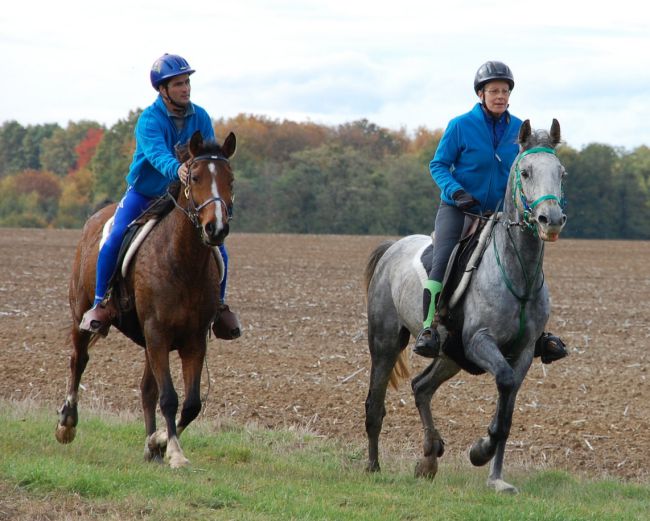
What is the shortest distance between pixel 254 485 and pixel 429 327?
189cm

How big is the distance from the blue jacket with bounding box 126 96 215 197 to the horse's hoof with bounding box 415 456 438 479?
120 inches

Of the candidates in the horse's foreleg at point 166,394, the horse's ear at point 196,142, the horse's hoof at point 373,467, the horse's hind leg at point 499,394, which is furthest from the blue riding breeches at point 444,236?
the horse's foreleg at point 166,394

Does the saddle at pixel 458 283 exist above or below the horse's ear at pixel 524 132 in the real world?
below

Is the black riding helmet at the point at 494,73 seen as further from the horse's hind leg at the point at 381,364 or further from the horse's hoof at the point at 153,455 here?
the horse's hoof at the point at 153,455

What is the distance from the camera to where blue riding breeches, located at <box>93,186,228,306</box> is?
8773 mm

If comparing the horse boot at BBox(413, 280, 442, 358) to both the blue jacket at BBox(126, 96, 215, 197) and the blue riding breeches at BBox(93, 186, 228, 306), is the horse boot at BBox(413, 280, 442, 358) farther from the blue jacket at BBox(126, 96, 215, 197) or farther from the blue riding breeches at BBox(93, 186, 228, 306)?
the blue jacket at BBox(126, 96, 215, 197)

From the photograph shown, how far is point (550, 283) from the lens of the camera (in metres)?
30.0

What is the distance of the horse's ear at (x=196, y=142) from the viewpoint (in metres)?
7.95

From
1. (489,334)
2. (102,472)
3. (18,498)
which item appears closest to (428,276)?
(489,334)

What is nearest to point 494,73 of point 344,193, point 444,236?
point 444,236

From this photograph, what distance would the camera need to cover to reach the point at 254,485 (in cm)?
756

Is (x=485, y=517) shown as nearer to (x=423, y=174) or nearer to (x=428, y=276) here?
(x=428, y=276)

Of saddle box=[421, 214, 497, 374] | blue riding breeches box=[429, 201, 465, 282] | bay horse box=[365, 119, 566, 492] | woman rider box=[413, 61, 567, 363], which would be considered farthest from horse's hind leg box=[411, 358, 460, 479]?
blue riding breeches box=[429, 201, 465, 282]

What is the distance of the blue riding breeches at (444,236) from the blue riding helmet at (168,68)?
2353 mm
